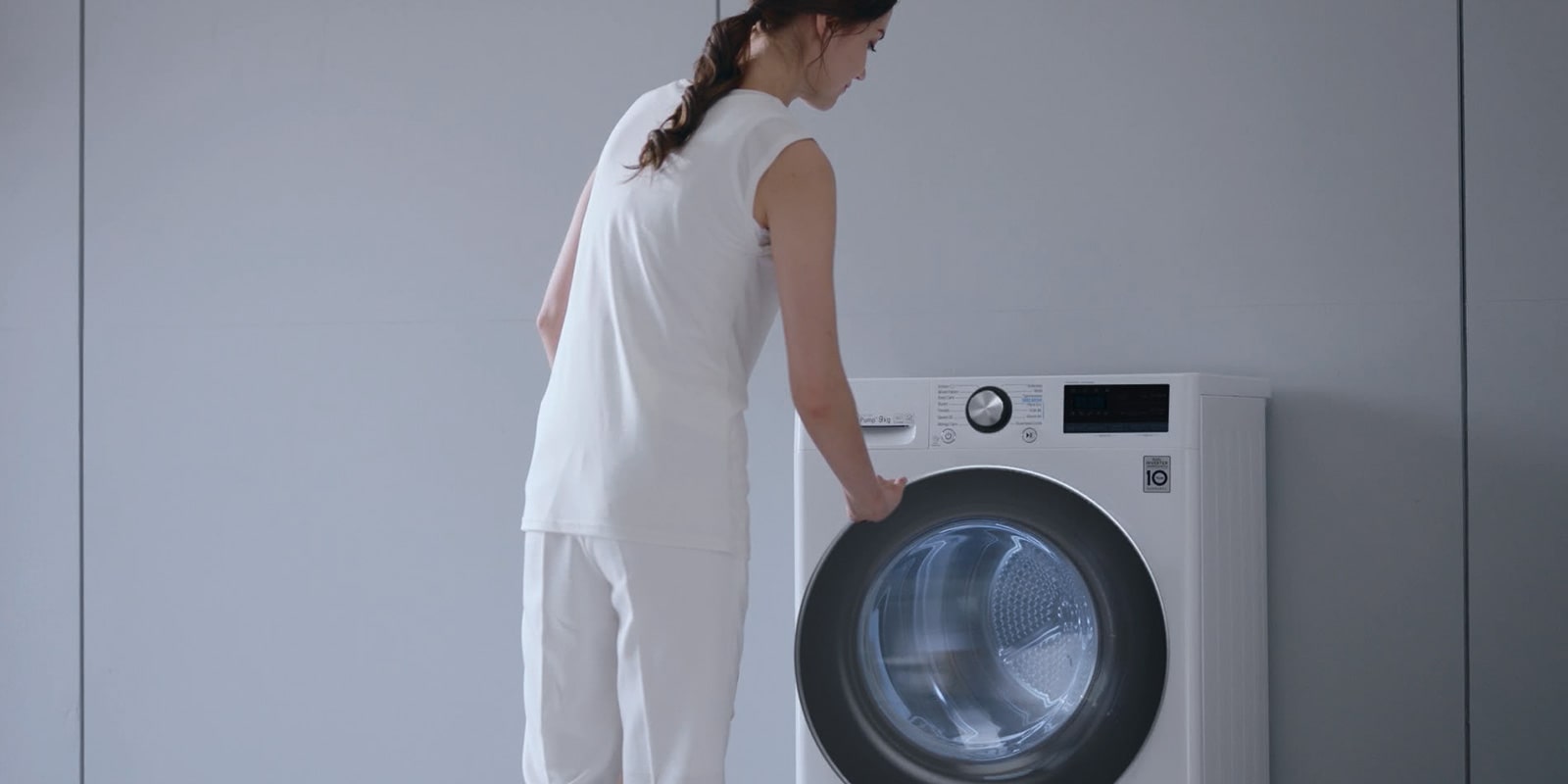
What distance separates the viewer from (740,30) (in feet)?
4.60

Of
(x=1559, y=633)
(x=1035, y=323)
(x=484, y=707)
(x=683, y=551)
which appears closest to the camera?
(x=683, y=551)

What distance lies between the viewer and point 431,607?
2650mm

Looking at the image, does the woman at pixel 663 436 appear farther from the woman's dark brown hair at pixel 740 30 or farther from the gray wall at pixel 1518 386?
the gray wall at pixel 1518 386

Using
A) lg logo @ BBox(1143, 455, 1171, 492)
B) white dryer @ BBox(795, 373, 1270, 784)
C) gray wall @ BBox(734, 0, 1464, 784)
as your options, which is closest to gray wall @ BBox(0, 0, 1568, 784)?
gray wall @ BBox(734, 0, 1464, 784)

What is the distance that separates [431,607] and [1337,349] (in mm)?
1695

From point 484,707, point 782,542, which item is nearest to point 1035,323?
point 782,542

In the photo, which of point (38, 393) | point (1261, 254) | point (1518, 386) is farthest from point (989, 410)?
point (38, 393)

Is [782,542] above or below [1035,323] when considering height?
below

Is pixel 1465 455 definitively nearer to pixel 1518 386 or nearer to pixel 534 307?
pixel 1518 386

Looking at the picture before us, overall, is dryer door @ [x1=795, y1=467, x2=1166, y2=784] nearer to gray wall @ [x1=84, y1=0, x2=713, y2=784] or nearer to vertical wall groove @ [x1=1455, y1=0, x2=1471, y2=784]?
vertical wall groove @ [x1=1455, y1=0, x2=1471, y2=784]

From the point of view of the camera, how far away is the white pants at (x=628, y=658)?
126 centimetres

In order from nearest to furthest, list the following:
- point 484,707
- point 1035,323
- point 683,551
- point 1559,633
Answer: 1. point 683,551
2. point 1559,633
3. point 1035,323
4. point 484,707

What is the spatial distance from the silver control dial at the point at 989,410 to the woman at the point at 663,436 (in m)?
0.63

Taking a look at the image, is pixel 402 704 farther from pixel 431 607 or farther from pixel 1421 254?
pixel 1421 254
